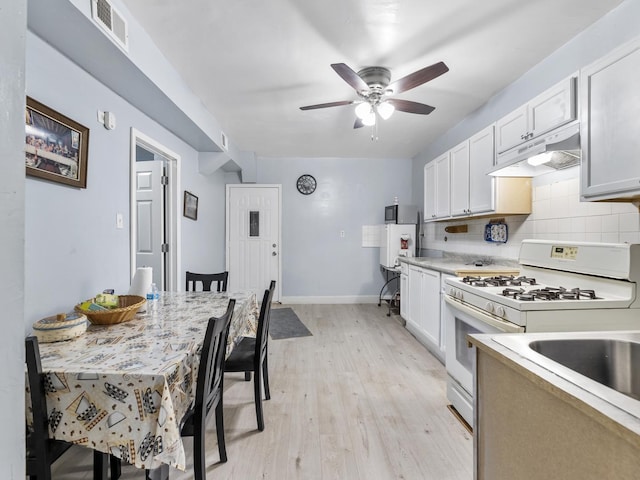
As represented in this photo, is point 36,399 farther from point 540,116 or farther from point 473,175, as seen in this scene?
point 473,175

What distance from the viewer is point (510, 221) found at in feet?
9.76

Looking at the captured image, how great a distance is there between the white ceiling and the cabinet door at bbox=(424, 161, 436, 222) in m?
0.76

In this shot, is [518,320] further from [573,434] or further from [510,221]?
[510,221]

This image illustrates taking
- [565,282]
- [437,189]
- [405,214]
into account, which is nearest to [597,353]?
[565,282]

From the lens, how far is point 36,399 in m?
1.05

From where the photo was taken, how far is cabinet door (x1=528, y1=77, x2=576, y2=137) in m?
1.88

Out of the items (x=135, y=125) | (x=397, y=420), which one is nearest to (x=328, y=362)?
(x=397, y=420)

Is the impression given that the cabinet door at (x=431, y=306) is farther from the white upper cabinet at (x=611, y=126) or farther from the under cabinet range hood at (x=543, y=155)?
the white upper cabinet at (x=611, y=126)

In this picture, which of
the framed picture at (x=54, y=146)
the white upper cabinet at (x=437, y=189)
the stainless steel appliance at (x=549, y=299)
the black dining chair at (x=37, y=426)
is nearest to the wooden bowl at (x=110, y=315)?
the black dining chair at (x=37, y=426)

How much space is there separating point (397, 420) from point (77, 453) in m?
1.86

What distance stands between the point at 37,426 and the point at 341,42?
2518mm

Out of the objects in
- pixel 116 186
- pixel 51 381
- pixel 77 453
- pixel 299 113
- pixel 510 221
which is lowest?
pixel 77 453

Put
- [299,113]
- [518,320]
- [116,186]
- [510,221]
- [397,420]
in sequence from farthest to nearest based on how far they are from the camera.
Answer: [299,113] → [510,221] → [116,186] → [397,420] → [518,320]

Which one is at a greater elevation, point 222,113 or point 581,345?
point 222,113
